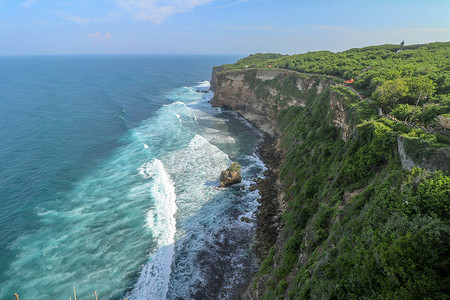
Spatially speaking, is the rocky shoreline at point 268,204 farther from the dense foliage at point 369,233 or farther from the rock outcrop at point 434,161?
the rock outcrop at point 434,161

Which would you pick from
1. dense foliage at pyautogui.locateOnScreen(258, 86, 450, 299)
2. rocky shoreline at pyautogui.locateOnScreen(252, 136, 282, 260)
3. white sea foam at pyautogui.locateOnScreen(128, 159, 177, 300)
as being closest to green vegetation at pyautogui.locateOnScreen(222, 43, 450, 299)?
dense foliage at pyautogui.locateOnScreen(258, 86, 450, 299)

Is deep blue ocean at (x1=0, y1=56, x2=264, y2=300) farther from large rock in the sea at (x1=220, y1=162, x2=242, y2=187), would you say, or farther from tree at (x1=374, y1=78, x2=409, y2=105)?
tree at (x1=374, y1=78, x2=409, y2=105)

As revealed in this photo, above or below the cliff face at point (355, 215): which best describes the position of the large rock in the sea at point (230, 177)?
below

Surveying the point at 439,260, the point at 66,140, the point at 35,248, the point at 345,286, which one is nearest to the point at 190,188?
the point at 35,248

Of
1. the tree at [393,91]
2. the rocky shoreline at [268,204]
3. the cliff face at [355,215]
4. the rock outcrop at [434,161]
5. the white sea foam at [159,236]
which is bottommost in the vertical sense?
the white sea foam at [159,236]

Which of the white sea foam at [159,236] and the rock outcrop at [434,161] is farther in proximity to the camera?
the white sea foam at [159,236]

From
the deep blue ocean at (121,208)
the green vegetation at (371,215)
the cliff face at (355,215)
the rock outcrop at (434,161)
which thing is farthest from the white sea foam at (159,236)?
the rock outcrop at (434,161)

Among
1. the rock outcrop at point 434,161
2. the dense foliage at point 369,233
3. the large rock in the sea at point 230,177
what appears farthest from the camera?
the large rock in the sea at point 230,177
